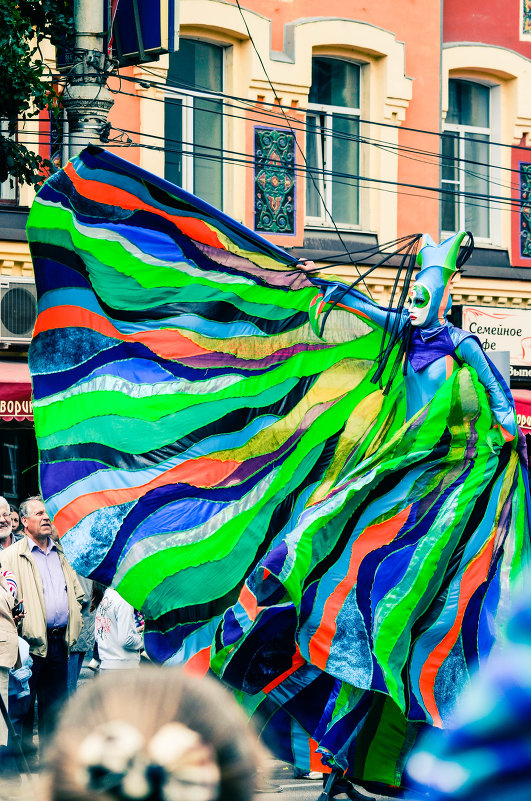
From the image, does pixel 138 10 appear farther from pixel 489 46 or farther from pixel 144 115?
pixel 489 46

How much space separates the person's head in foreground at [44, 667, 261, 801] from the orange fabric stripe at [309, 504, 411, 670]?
17.7 feet

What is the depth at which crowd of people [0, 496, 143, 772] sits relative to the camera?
8.34 metres

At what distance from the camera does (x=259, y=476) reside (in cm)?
776

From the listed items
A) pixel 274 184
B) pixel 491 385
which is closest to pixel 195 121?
pixel 274 184

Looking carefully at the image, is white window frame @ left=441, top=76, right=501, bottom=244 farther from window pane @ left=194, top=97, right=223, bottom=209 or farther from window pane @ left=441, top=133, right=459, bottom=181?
window pane @ left=194, top=97, right=223, bottom=209

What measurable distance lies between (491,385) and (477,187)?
10973 millimetres

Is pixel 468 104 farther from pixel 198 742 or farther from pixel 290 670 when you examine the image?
pixel 198 742

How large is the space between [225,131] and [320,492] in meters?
9.16

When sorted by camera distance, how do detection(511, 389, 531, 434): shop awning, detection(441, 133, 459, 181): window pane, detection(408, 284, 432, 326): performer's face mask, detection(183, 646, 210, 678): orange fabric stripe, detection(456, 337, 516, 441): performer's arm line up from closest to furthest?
1. detection(456, 337, 516, 441): performer's arm
2. detection(183, 646, 210, 678): orange fabric stripe
3. detection(408, 284, 432, 326): performer's face mask
4. detection(511, 389, 531, 434): shop awning
5. detection(441, 133, 459, 181): window pane

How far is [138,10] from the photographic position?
10.8 meters

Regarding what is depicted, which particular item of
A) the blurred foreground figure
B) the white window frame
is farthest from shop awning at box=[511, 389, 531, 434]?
the blurred foreground figure

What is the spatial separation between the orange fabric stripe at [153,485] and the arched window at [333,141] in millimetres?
8901

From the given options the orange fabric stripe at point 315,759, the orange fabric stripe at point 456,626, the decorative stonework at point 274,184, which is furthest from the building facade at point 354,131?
the orange fabric stripe at point 456,626

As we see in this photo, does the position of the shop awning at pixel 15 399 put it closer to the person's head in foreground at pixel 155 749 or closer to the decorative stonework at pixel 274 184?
the decorative stonework at pixel 274 184
